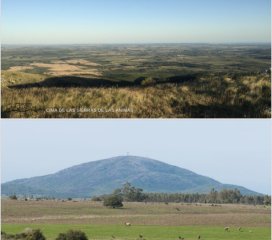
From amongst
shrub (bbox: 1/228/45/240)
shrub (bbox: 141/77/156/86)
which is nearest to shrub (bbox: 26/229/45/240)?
shrub (bbox: 1/228/45/240)

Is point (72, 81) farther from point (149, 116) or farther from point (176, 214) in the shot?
point (176, 214)

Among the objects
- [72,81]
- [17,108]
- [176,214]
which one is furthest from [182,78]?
[176,214]

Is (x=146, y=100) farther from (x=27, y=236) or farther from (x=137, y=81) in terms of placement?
(x=27, y=236)

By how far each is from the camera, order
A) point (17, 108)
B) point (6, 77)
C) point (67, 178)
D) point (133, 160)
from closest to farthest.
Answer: point (17, 108) → point (6, 77) → point (67, 178) → point (133, 160)

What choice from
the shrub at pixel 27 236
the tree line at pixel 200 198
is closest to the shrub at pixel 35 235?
the shrub at pixel 27 236

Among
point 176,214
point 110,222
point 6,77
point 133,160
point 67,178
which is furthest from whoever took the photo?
point 133,160

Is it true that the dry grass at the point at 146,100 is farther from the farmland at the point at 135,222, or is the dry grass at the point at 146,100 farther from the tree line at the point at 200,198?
the tree line at the point at 200,198

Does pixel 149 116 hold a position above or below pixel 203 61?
below
